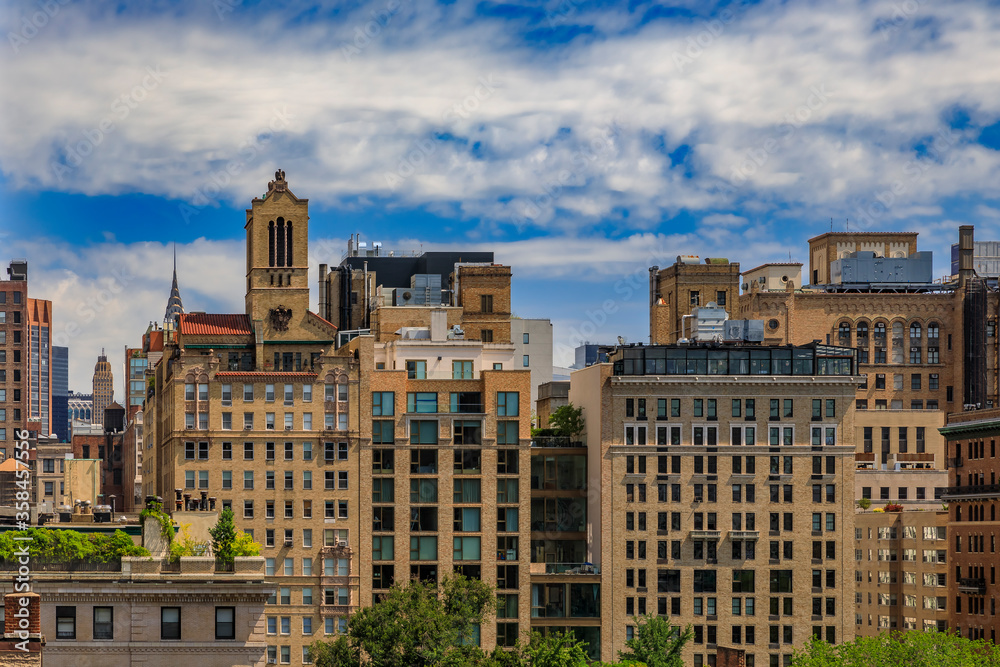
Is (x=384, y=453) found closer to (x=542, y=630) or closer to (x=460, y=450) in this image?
(x=460, y=450)

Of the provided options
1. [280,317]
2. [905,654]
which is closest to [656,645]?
[905,654]

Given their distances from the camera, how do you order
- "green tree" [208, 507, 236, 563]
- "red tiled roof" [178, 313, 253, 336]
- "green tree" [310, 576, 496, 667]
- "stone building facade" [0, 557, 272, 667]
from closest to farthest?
"stone building facade" [0, 557, 272, 667] < "green tree" [208, 507, 236, 563] < "green tree" [310, 576, 496, 667] < "red tiled roof" [178, 313, 253, 336]

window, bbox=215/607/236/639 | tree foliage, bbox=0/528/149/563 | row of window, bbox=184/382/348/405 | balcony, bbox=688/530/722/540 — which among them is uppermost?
row of window, bbox=184/382/348/405

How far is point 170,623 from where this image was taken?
12394 centimetres

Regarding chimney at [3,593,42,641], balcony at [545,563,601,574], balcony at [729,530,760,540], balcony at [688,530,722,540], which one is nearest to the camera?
chimney at [3,593,42,641]

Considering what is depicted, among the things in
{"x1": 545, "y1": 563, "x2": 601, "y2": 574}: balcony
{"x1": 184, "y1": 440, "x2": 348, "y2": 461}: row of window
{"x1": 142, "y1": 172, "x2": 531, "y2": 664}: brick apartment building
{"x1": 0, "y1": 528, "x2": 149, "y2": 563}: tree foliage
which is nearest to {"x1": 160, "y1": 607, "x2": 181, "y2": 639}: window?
{"x1": 0, "y1": 528, "x2": 149, "y2": 563}: tree foliage

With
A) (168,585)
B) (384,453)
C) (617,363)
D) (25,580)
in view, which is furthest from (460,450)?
(25,580)

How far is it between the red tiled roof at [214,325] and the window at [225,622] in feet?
240

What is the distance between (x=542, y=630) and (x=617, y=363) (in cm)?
3298

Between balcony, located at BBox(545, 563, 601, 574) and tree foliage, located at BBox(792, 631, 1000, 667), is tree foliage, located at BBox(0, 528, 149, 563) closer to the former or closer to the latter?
tree foliage, located at BBox(792, 631, 1000, 667)

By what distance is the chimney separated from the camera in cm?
8981

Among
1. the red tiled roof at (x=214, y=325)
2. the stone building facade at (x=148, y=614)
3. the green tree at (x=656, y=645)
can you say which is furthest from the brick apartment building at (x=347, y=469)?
the stone building facade at (x=148, y=614)

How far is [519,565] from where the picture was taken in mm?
189375

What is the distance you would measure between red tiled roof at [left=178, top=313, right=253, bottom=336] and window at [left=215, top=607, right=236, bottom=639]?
73.1 meters
